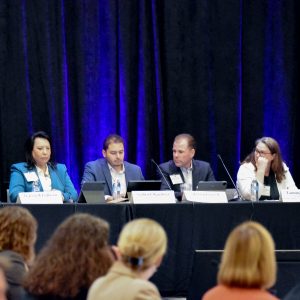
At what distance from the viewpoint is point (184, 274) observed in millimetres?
5539

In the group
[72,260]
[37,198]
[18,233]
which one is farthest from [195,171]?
[72,260]

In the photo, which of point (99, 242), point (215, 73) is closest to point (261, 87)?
point (215, 73)

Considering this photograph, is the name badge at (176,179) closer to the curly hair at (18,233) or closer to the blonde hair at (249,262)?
the curly hair at (18,233)

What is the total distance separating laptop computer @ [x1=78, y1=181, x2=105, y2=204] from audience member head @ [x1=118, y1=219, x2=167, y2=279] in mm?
2909

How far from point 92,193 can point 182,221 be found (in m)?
0.70

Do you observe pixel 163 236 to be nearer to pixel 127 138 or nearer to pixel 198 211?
pixel 198 211

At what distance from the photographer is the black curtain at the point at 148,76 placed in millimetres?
7164

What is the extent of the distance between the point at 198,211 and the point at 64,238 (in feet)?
8.36

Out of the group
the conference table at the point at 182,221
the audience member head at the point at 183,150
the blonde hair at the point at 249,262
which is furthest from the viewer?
the audience member head at the point at 183,150

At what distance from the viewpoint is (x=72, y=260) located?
3.06m

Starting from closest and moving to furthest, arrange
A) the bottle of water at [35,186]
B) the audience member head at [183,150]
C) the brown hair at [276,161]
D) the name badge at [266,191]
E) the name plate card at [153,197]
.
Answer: the name plate card at [153,197]
the bottle of water at [35,186]
the name badge at [266,191]
the brown hair at [276,161]
the audience member head at [183,150]

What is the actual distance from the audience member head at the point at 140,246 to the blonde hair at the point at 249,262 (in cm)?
25

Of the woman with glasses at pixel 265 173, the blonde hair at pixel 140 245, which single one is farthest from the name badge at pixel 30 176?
the blonde hair at pixel 140 245

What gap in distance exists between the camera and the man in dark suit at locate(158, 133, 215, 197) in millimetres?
6556
